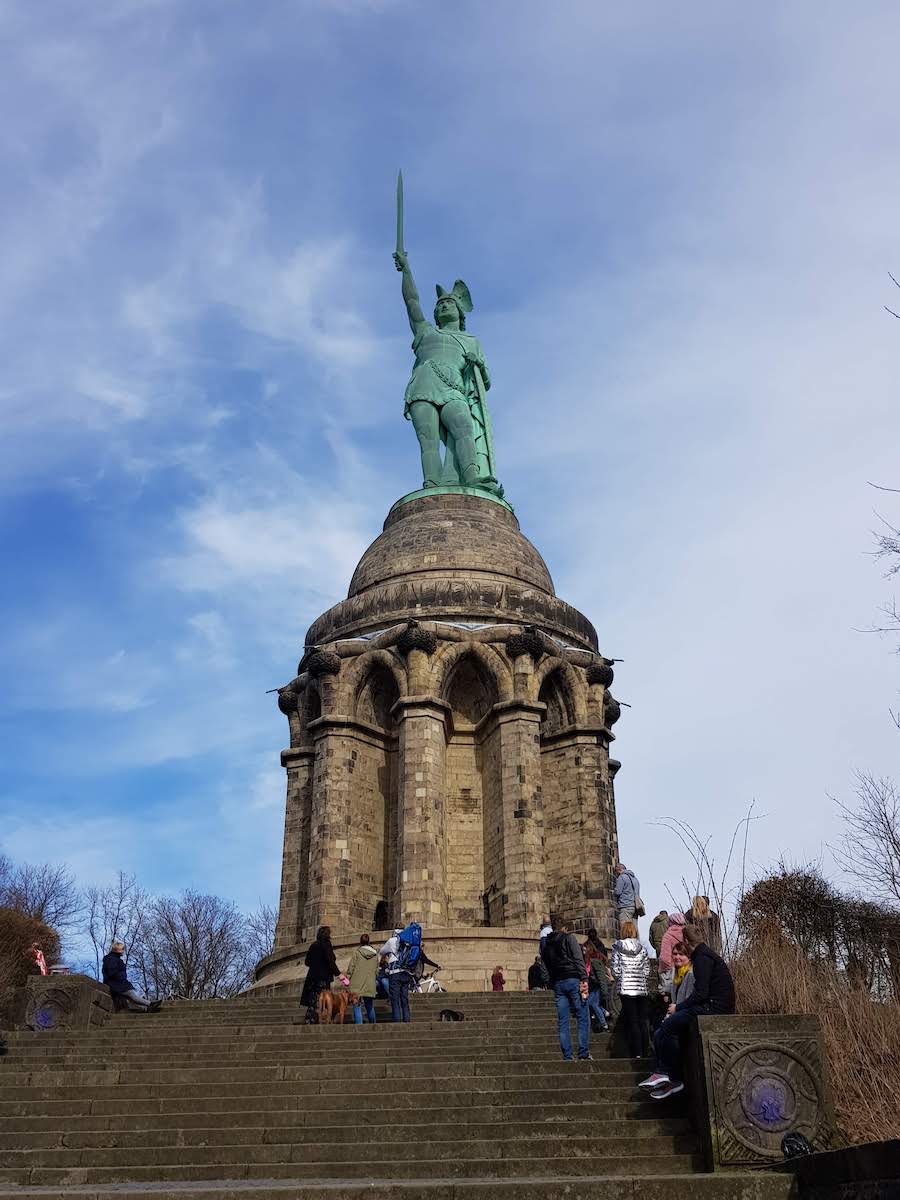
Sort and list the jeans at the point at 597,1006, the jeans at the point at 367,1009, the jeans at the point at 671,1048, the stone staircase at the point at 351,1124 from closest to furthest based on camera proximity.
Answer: the stone staircase at the point at 351,1124
the jeans at the point at 671,1048
the jeans at the point at 597,1006
the jeans at the point at 367,1009

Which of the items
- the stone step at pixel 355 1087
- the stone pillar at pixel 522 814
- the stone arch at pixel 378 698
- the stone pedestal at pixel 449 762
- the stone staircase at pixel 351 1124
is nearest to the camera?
the stone staircase at pixel 351 1124

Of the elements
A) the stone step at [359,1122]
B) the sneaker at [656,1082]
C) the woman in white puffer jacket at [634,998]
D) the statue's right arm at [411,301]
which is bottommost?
the stone step at [359,1122]

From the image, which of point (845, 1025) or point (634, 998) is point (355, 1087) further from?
point (845, 1025)

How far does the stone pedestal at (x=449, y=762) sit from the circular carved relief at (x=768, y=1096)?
46.6 feet

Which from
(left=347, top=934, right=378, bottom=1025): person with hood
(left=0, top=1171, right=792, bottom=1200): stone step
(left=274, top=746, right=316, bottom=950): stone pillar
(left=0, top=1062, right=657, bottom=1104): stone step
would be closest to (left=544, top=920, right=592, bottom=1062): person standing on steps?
(left=0, top=1062, right=657, bottom=1104): stone step

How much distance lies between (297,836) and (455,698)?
16.0ft

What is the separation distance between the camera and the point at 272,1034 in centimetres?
1220

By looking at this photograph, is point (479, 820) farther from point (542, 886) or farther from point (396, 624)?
point (396, 624)

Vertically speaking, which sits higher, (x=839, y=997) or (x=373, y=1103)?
(x=839, y=997)

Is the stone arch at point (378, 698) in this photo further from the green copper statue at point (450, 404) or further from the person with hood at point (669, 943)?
the person with hood at point (669, 943)

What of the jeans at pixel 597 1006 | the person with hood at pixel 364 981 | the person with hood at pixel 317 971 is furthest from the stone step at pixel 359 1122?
the person with hood at pixel 317 971

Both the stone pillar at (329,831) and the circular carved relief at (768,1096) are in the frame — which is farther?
the stone pillar at (329,831)

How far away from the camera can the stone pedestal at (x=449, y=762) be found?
22.5 meters

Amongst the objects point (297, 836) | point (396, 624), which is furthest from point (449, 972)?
point (396, 624)
